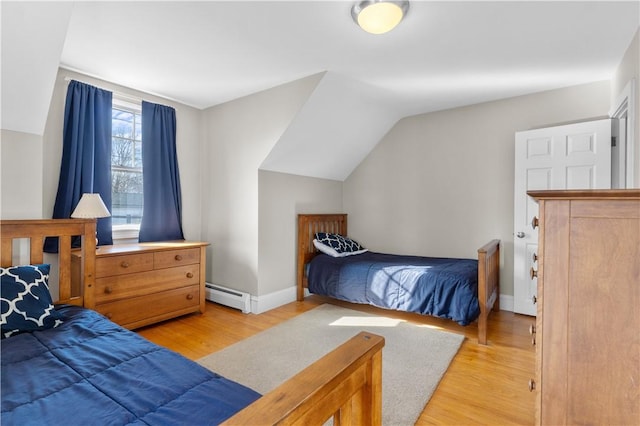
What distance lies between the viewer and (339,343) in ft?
8.41

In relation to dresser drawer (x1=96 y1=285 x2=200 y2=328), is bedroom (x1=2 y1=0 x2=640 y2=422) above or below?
above

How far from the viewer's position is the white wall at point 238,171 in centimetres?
324

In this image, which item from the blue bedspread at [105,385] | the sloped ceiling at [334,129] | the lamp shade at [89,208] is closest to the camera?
the blue bedspread at [105,385]

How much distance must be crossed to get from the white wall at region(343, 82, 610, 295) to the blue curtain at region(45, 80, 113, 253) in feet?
9.56

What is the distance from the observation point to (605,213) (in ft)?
3.63

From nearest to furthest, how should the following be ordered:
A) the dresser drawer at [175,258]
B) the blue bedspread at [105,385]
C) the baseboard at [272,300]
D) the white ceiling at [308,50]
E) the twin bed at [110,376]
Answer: the twin bed at [110,376]
the blue bedspread at [105,385]
the white ceiling at [308,50]
the dresser drawer at [175,258]
the baseboard at [272,300]

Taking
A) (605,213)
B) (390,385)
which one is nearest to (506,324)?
(390,385)

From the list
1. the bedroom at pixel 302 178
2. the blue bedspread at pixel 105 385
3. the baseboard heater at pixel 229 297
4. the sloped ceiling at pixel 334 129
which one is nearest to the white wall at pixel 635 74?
the bedroom at pixel 302 178

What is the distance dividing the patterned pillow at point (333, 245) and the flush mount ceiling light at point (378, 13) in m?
2.37

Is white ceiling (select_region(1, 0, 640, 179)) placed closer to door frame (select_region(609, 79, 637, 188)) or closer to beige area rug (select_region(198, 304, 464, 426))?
door frame (select_region(609, 79, 637, 188))

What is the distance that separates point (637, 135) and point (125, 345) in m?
3.23

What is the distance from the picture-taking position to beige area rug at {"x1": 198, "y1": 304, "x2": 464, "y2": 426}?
1909mm

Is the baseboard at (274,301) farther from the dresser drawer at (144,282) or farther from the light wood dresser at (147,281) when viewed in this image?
the dresser drawer at (144,282)

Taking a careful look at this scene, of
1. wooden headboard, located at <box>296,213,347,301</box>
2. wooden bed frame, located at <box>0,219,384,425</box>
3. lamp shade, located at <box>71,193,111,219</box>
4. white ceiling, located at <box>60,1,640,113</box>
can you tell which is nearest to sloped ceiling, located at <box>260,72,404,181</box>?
white ceiling, located at <box>60,1,640,113</box>
